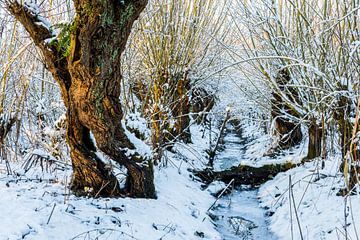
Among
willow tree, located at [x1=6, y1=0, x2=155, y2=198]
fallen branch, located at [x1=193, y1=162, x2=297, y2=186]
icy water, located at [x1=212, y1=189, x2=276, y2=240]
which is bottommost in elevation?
icy water, located at [x1=212, y1=189, x2=276, y2=240]

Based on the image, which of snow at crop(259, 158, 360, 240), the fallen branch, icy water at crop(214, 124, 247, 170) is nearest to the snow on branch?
snow at crop(259, 158, 360, 240)

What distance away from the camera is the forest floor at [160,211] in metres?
3.77

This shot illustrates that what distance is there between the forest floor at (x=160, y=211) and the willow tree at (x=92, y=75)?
1.08ft

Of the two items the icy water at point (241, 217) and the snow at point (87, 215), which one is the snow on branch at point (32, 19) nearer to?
the snow at point (87, 215)

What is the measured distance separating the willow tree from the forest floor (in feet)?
1.08

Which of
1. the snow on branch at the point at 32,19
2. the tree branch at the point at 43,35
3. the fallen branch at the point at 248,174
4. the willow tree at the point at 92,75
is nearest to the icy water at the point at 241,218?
the fallen branch at the point at 248,174

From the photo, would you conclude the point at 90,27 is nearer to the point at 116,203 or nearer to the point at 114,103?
the point at 114,103

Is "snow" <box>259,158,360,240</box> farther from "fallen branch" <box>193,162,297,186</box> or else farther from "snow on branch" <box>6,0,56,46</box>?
"snow on branch" <box>6,0,56,46</box>

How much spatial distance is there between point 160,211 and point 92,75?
2.11 metres

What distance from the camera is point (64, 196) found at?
4598 mm

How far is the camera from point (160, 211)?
17.3 ft

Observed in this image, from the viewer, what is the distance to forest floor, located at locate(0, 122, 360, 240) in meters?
3.77

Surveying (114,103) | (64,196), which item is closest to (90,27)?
(114,103)

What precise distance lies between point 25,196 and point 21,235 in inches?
41.5
